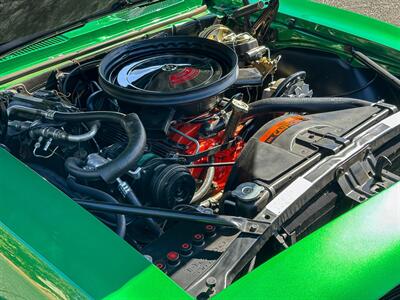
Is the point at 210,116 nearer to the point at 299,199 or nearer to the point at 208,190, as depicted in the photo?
the point at 208,190

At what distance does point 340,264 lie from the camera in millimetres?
1432

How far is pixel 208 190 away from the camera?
2062mm

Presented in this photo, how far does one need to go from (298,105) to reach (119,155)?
2.82 ft

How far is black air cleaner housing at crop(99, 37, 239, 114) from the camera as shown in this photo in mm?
1951

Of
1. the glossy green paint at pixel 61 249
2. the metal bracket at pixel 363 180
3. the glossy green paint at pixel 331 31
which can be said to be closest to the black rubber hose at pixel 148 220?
the glossy green paint at pixel 61 249

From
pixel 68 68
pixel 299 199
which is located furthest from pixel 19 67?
pixel 299 199

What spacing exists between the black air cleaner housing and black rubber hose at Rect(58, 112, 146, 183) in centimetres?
16

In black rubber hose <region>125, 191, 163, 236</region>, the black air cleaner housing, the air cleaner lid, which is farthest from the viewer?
the air cleaner lid

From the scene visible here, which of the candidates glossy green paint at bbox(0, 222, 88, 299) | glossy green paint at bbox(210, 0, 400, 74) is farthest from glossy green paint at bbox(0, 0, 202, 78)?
glossy green paint at bbox(0, 222, 88, 299)

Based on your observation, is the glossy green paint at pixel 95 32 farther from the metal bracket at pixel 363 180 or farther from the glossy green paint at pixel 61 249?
the metal bracket at pixel 363 180

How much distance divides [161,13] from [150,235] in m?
1.38

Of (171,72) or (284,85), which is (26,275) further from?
(284,85)

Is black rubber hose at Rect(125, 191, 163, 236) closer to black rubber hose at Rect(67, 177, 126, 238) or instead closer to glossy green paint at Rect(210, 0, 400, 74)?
black rubber hose at Rect(67, 177, 126, 238)

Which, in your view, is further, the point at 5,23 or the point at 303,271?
the point at 5,23
